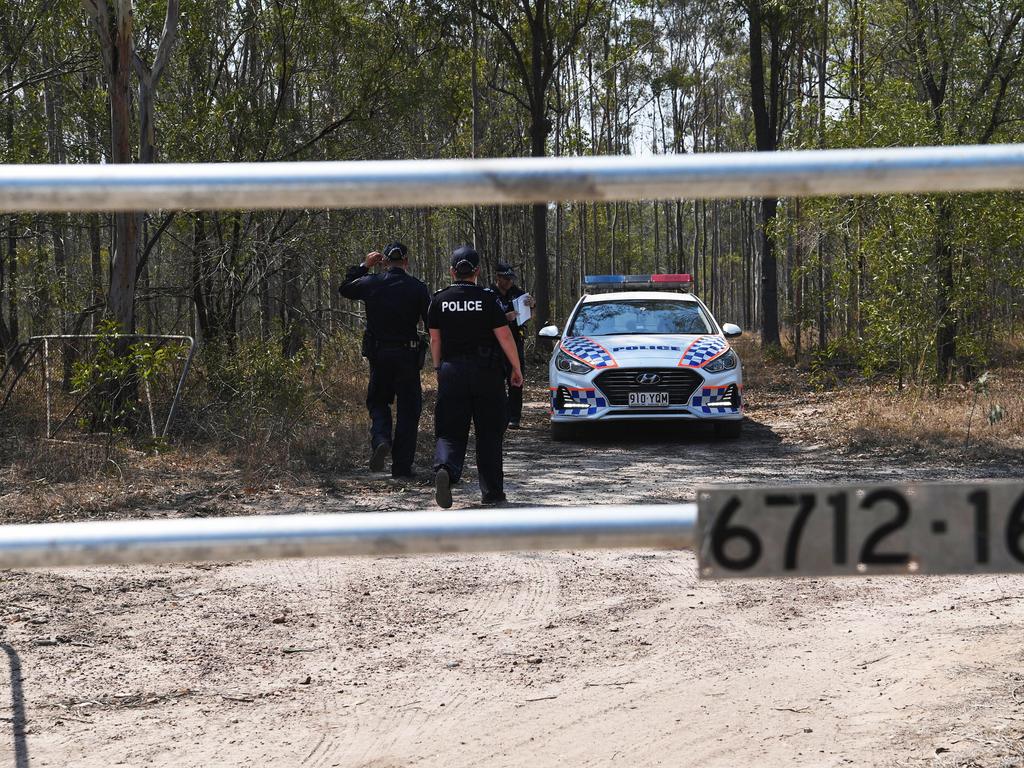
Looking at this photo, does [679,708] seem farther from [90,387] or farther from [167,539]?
[90,387]

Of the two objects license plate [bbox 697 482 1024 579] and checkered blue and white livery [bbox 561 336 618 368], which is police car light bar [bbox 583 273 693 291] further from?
license plate [bbox 697 482 1024 579]

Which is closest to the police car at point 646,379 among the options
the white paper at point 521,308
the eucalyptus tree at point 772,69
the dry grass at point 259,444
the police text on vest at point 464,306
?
the white paper at point 521,308

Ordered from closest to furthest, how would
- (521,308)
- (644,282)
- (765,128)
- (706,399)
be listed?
1. (706,399)
2. (521,308)
3. (644,282)
4. (765,128)

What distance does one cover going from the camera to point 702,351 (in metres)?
12.6

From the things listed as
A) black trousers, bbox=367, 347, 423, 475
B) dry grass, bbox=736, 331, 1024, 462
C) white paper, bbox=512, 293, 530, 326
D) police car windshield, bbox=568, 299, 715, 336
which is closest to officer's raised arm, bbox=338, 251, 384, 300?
black trousers, bbox=367, 347, 423, 475

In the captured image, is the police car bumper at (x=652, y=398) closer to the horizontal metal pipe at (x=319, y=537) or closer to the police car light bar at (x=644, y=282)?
the police car light bar at (x=644, y=282)

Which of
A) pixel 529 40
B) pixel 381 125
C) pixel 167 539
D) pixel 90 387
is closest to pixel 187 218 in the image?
pixel 381 125

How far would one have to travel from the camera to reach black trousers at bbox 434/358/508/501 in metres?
8.46

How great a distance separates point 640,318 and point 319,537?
12.5 meters

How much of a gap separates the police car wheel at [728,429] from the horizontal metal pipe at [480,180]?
11.6 metres

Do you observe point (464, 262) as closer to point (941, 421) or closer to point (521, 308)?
point (521, 308)

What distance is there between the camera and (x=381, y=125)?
17.3 meters

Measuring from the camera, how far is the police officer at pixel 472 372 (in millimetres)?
8422

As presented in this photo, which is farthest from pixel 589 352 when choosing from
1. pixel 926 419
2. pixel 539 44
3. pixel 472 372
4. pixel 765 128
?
pixel 765 128
